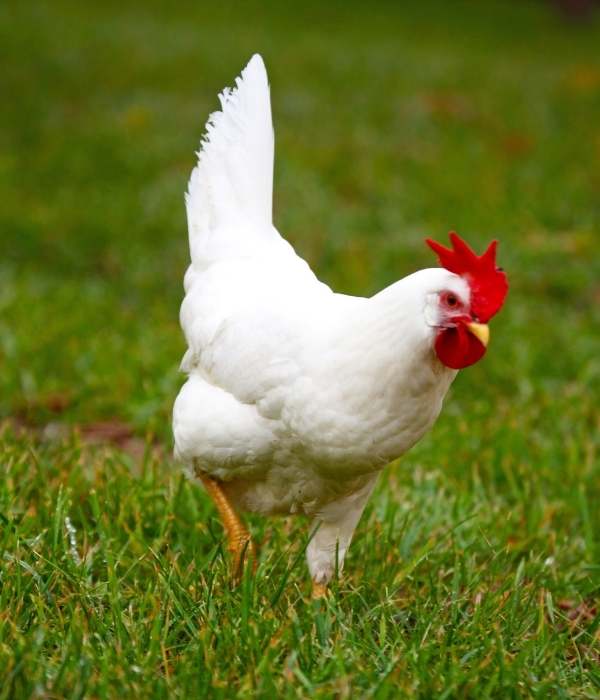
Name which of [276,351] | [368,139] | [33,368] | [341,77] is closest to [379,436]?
[276,351]

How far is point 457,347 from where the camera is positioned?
226cm

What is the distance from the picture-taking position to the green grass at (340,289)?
2.44 metres

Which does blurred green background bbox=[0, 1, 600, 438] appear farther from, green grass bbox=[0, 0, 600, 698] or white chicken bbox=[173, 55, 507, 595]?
white chicken bbox=[173, 55, 507, 595]

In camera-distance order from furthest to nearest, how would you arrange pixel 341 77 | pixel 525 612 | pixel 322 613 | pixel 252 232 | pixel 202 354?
pixel 341 77
pixel 252 232
pixel 202 354
pixel 525 612
pixel 322 613

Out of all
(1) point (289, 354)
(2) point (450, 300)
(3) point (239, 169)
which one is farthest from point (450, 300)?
(3) point (239, 169)

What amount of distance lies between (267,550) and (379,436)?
3.07 ft

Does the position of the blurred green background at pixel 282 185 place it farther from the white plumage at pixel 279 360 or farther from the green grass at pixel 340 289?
the white plumage at pixel 279 360

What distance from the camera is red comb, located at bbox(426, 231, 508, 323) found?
7.41 feet

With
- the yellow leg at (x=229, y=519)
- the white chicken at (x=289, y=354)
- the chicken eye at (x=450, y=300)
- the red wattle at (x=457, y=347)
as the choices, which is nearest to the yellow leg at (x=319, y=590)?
the white chicken at (x=289, y=354)

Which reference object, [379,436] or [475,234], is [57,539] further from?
[475,234]

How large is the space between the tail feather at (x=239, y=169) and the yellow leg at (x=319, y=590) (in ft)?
3.73

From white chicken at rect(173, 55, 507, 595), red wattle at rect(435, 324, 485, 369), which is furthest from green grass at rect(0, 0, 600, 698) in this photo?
red wattle at rect(435, 324, 485, 369)

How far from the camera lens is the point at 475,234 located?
7.26m

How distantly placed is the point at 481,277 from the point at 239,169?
1294 millimetres
